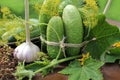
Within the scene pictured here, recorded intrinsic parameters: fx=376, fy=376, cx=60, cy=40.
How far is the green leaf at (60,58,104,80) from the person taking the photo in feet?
3.34

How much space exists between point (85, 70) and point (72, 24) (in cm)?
14

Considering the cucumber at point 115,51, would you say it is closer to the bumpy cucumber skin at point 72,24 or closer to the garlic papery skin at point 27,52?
the bumpy cucumber skin at point 72,24

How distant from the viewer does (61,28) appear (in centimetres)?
108

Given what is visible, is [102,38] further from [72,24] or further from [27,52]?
[27,52]

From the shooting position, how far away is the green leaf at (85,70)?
1019mm

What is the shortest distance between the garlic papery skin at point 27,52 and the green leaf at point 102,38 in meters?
0.16

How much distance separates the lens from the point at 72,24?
1.07 meters

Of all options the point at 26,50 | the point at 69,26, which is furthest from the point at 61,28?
the point at 26,50

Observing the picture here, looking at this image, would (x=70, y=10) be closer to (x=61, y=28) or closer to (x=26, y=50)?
(x=61, y=28)

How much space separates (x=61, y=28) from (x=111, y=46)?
0.56ft

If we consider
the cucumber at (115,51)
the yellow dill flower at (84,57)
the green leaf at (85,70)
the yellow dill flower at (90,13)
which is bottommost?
the green leaf at (85,70)

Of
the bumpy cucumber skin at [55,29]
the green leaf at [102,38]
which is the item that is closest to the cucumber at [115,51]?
the green leaf at [102,38]

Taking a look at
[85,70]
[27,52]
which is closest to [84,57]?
[85,70]

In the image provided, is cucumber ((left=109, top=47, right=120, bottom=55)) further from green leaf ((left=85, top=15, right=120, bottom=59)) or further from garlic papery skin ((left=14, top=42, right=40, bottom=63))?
garlic papery skin ((left=14, top=42, right=40, bottom=63))
